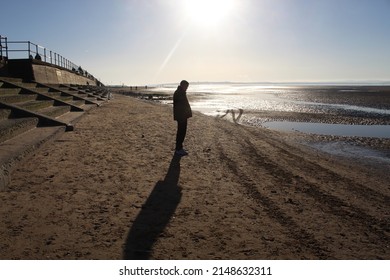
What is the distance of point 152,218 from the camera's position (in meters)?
3.78

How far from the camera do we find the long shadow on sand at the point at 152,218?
119 inches

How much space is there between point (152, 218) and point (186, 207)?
1.95ft

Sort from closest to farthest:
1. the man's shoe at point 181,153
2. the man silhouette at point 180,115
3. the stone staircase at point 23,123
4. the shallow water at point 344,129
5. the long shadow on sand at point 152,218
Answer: the long shadow on sand at point 152,218 → the stone staircase at point 23,123 → the man's shoe at point 181,153 → the man silhouette at point 180,115 → the shallow water at point 344,129

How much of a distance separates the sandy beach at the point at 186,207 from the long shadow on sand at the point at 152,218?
0.5 inches

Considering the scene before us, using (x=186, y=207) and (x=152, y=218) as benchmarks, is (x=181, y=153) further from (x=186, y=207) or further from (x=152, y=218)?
(x=152, y=218)

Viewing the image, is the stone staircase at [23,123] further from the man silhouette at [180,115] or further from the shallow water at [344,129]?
the shallow water at [344,129]

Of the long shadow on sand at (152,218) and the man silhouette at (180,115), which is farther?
the man silhouette at (180,115)

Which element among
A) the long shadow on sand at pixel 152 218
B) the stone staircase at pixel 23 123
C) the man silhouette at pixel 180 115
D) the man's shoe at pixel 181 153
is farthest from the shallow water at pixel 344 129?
the long shadow on sand at pixel 152 218

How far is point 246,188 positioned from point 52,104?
926cm

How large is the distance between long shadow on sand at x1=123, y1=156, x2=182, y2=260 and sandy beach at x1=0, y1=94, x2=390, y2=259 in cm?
1

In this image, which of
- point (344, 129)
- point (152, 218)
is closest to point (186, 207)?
point (152, 218)

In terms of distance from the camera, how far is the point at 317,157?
869 centimetres

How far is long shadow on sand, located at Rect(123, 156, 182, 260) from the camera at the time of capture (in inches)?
119

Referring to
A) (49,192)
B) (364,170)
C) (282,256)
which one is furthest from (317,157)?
(49,192)
